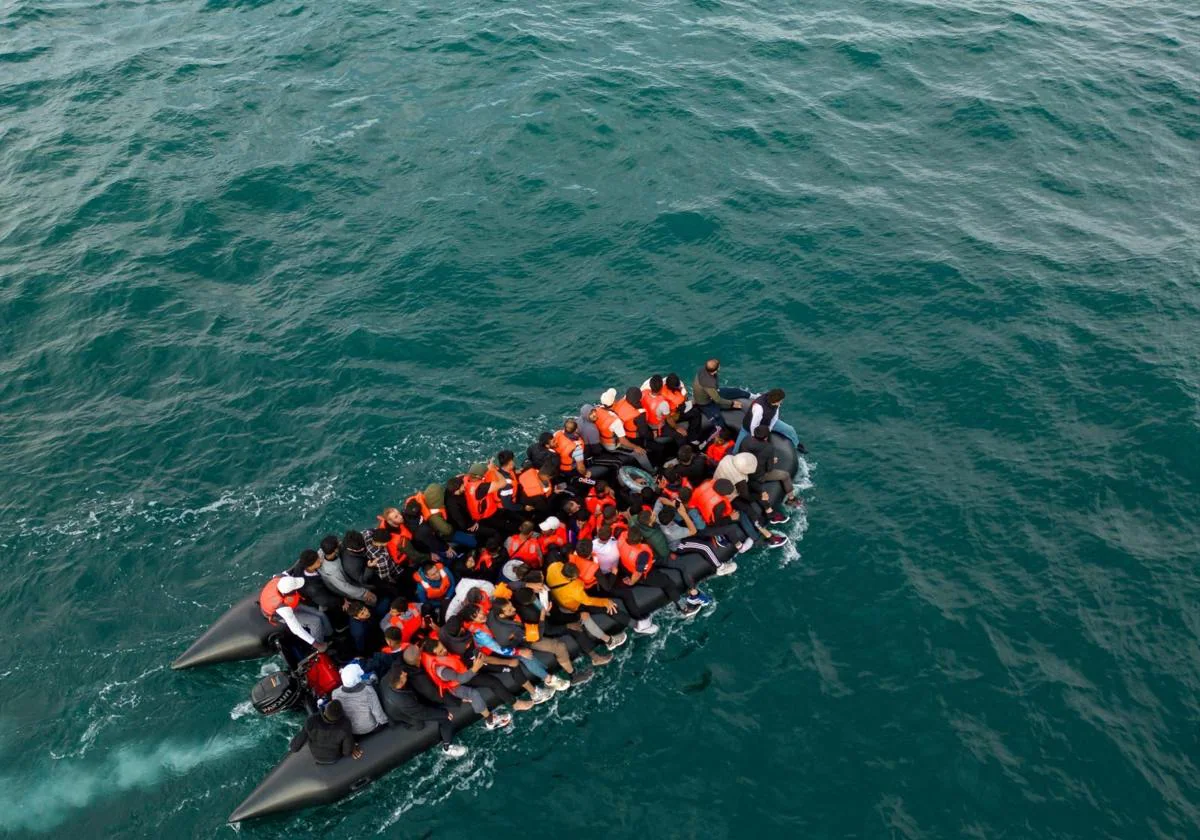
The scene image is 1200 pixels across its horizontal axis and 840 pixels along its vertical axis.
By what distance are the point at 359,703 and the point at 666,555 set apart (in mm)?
6258

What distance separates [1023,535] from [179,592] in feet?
61.1

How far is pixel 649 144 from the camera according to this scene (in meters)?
29.6

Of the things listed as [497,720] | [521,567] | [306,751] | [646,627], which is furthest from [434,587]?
[646,627]

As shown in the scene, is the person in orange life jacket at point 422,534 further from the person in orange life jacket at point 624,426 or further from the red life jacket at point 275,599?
the person in orange life jacket at point 624,426

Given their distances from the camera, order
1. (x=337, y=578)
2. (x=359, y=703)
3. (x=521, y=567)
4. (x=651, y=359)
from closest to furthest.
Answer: (x=359, y=703)
(x=521, y=567)
(x=337, y=578)
(x=651, y=359)

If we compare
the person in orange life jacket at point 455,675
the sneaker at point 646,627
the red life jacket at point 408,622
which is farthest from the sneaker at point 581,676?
the red life jacket at point 408,622

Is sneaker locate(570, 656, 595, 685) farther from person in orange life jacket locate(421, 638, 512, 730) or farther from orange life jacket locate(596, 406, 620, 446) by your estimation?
orange life jacket locate(596, 406, 620, 446)

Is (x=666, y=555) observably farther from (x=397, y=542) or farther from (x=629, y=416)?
(x=397, y=542)

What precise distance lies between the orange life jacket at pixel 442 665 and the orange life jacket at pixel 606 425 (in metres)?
5.87

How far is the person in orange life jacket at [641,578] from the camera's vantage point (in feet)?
50.0

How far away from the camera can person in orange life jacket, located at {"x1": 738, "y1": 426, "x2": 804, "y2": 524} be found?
→ 1694 cm

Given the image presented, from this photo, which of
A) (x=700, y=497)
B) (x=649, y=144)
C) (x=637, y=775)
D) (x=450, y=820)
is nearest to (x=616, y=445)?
(x=700, y=497)

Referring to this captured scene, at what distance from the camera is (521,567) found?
569 inches

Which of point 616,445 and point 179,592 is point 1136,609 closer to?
point 616,445
